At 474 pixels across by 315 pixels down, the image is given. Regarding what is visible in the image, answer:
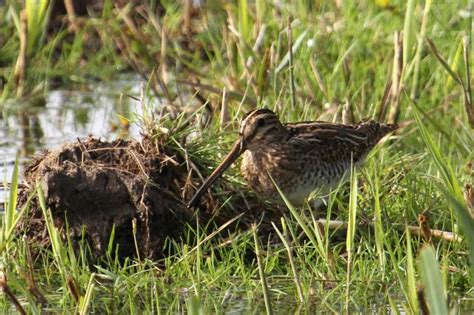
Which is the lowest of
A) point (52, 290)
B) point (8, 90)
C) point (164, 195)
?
point (52, 290)

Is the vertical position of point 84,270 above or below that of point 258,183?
below

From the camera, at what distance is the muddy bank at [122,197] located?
5609 mm

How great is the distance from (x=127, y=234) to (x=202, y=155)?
0.59 meters

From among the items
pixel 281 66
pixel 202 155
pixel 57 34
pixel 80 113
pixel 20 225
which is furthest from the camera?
pixel 57 34

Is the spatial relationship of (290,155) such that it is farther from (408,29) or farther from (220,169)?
(408,29)

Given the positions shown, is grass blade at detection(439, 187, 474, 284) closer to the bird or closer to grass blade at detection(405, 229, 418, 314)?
grass blade at detection(405, 229, 418, 314)

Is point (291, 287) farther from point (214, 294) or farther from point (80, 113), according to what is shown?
point (80, 113)

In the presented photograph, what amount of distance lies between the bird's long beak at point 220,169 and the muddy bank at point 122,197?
0.28 feet

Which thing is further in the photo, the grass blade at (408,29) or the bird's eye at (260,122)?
the grass blade at (408,29)

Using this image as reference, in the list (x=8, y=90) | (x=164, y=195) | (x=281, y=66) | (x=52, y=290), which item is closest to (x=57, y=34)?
(x=8, y=90)

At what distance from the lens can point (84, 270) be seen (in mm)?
5129

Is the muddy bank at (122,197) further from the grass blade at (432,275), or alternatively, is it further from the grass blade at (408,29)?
the grass blade at (432,275)

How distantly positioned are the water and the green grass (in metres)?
0.17

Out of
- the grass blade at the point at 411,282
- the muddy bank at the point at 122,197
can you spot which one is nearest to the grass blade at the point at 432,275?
the grass blade at the point at 411,282
